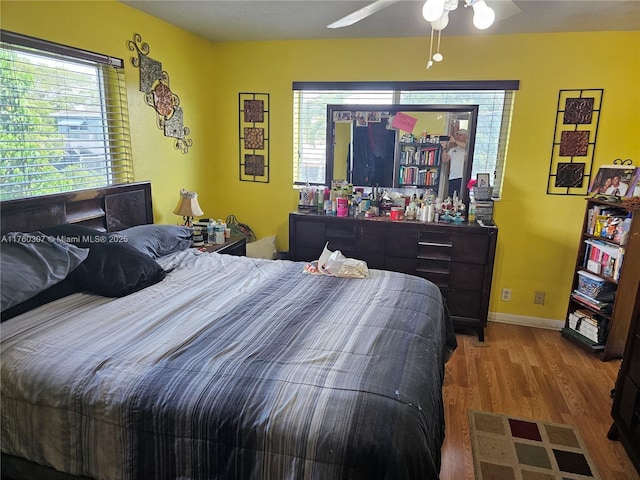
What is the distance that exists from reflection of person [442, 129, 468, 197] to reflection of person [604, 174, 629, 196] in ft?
3.40

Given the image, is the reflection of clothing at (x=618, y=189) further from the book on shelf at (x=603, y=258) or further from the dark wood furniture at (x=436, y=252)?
the dark wood furniture at (x=436, y=252)

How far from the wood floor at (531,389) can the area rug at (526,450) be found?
48 mm

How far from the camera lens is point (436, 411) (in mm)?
1454

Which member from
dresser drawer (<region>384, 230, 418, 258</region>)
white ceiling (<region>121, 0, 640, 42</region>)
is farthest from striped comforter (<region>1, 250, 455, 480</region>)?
white ceiling (<region>121, 0, 640, 42</region>)

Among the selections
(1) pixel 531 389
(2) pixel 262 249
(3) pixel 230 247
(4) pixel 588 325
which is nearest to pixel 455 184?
(4) pixel 588 325

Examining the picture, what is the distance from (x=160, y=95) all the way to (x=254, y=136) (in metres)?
0.93

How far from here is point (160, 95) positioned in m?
3.11

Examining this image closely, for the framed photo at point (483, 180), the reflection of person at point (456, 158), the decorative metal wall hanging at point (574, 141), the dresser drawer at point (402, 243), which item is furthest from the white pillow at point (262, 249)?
the decorative metal wall hanging at point (574, 141)

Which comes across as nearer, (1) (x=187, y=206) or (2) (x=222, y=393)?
(2) (x=222, y=393)

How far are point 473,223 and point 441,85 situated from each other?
115 cm

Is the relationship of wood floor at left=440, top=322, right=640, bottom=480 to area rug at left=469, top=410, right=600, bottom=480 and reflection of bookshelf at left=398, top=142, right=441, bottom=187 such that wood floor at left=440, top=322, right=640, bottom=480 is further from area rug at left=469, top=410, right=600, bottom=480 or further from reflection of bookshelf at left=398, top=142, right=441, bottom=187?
reflection of bookshelf at left=398, top=142, right=441, bottom=187

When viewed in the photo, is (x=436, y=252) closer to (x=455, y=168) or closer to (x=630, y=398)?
(x=455, y=168)

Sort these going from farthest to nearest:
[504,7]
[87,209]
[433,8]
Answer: [87,209]
[504,7]
[433,8]

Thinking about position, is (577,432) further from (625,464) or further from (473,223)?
(473,223)
